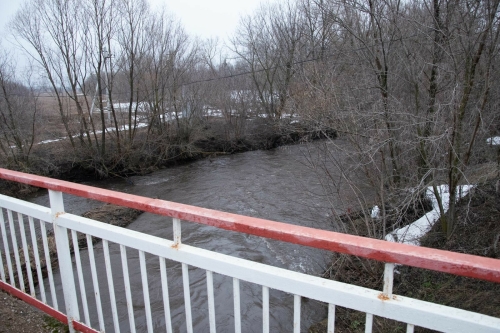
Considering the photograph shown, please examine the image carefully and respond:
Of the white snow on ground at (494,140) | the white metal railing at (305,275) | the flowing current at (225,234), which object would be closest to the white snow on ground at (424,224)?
the white snow on ground at (494,140)

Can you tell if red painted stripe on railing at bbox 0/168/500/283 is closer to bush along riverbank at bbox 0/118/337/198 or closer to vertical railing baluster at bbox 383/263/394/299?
vertical railing baluster at bbox 383/263/394/299

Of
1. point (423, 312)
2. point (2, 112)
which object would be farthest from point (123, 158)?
point (423, 312)

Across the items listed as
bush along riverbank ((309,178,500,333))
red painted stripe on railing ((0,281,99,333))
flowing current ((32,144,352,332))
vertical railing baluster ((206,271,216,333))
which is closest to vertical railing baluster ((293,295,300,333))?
vertical railing baluster ((206,271,216,333))

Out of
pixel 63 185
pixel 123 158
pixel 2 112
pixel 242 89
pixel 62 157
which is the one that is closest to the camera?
pixel 63 185

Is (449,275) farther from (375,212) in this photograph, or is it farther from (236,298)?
(236,298)

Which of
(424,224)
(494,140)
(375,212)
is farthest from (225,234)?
(494,140)

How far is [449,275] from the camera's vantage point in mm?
5457

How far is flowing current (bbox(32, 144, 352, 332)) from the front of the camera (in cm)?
546

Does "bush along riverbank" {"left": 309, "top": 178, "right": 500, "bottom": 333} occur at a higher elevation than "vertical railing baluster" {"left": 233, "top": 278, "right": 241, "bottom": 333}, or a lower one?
lower

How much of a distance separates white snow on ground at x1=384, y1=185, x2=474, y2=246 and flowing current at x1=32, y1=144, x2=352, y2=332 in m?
1.56

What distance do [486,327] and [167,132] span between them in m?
17.8

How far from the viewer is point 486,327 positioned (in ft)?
3.70

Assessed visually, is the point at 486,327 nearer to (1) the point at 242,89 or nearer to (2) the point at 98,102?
(2) the point at 98,102

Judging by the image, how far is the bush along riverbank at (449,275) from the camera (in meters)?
4.60
